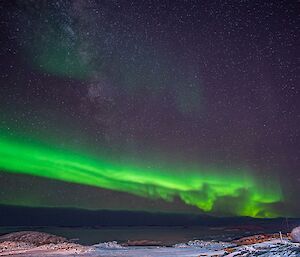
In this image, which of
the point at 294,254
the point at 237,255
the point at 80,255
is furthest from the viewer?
the point at 80,255

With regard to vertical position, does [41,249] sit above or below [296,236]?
below

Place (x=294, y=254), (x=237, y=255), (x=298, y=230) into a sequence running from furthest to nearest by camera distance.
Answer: (x=298, y=230) < (x=237, y=255) < (x=294, y=254)

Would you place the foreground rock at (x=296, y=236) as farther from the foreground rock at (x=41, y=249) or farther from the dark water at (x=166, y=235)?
the foreground rock at (x=41, y=249)

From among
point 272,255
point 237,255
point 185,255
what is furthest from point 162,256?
point 272,255

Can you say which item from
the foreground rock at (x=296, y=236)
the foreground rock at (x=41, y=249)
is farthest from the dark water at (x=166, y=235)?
the foreground rock at (x=296, y=236)

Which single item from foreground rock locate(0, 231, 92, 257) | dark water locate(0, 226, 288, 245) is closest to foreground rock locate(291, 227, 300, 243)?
dark water locate(0, 226, 288, 245)

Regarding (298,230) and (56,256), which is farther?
(298,230)

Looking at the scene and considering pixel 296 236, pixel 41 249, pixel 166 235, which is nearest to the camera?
pixel 296 236

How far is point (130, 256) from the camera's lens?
37906 millimetres

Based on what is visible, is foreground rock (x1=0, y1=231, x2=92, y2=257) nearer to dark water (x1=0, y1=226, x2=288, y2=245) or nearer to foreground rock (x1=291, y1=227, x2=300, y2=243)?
dark water (x1=0, y1=226, x2=288, y2=245)

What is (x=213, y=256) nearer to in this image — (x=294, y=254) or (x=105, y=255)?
(x=294, y=254)

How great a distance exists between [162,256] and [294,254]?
48.6 feet

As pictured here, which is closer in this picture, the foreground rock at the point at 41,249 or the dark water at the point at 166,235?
the foreground rock at the point at 41,249

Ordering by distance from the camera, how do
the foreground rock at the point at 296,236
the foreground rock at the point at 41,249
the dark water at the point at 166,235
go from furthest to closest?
the dark water at the point at 166,235 < the foreground rock at the point at 296,236 < the foreground rock at the point at 41,249
